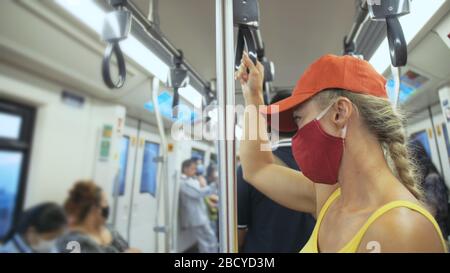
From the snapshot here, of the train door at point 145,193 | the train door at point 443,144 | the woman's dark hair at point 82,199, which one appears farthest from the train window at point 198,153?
the train door at point 443,144

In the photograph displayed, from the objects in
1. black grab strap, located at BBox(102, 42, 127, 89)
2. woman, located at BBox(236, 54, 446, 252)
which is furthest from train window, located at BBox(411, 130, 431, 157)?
black grab strap, located at BBox(102, 42, 127, 89)

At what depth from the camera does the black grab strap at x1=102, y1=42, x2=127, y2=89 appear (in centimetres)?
67

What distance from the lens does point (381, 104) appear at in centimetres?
67

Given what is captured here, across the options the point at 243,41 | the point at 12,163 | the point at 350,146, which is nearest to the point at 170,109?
the point at 243,41

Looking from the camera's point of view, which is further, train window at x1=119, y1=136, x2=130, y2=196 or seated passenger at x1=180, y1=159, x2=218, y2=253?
seated passenger at x1=180, y1=159, x2=218, y2=253

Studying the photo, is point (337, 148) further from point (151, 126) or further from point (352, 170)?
point (151, 126)

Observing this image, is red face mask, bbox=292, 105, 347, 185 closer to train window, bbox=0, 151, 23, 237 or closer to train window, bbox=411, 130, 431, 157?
train window, bbox=411, 130, 431, 157

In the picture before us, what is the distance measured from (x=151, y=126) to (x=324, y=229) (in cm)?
60

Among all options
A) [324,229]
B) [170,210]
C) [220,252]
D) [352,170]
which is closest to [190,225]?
[170,210]

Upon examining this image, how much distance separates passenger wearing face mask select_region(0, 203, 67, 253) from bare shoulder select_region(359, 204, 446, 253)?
700 mm

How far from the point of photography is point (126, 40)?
73cm

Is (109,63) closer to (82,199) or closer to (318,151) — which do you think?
(82,199)

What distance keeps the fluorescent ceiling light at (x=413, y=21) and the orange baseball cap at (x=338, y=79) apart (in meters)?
0.06
